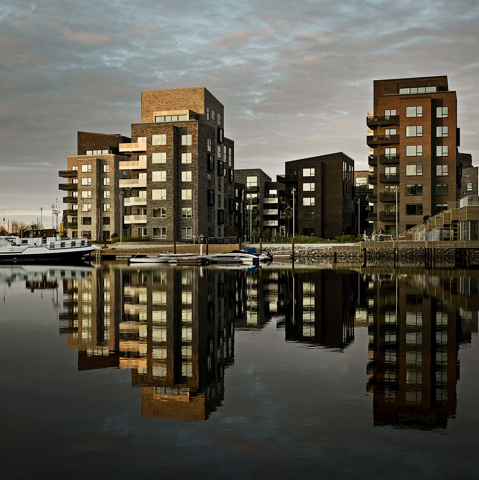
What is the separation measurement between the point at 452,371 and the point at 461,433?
431cm

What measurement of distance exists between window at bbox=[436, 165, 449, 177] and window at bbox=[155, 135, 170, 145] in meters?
44.0

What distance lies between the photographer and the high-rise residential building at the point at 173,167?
293 ft

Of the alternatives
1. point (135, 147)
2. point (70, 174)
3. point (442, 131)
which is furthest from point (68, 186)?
point (442, 131)

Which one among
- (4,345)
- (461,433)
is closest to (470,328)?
(461,433)

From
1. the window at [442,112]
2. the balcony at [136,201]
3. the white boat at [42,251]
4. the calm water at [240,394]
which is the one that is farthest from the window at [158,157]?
the calm water at [240,394]

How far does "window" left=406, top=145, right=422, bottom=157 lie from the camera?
86.8 m

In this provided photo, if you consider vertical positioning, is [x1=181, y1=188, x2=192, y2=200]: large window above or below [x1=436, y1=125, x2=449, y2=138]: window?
below

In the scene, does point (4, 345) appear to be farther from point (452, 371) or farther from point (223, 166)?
point (223, 166)

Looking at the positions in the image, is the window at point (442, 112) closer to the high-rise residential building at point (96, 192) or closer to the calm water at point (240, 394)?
the high-rise residential building at point (96, 192)

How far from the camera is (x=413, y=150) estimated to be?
3433 inches

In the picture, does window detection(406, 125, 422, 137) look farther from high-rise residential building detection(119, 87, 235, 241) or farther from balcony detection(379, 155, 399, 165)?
high-rise residential building detection(119, 87, 235, 241)

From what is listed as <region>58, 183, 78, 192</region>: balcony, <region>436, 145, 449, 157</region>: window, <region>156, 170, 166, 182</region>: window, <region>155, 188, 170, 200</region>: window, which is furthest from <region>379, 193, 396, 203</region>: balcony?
<region>58, 183, 78, 192</region>: balcony

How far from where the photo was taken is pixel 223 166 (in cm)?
10069

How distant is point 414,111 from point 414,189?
12257 mm
